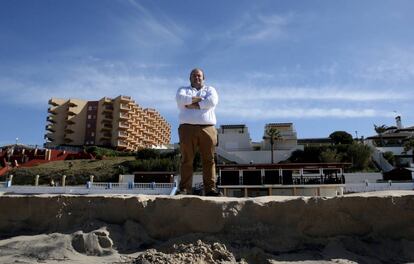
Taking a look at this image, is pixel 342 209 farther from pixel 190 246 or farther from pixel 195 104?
pixel 195 104

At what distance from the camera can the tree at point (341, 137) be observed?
6015 cm

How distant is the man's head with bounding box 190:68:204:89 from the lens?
5.47 metres

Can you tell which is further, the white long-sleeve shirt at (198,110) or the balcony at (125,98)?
the balcony at (125,98)

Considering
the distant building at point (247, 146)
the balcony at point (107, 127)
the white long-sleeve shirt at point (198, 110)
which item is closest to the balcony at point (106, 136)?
the balcony at point (107, 127)

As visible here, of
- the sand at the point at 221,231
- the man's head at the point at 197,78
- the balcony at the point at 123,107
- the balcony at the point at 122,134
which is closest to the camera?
the sand at the point at 221,231

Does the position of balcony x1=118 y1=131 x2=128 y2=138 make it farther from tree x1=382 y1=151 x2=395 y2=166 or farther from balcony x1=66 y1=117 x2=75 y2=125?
tree x1=382 y1=151 x2=395 y2=166

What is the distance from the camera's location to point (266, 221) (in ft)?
12.0

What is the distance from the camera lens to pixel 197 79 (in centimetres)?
547

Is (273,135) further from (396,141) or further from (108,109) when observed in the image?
(108,109)

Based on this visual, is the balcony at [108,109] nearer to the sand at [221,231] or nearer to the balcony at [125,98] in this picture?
the balcony at [125,98]

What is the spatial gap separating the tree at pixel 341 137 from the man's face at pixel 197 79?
58.1 metres

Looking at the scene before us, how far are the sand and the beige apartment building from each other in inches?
2963

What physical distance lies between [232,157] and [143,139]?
41.1m

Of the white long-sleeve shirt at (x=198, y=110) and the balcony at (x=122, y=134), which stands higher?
the balcony at (x=122, y=134)
